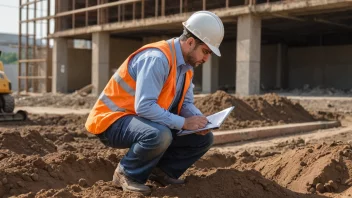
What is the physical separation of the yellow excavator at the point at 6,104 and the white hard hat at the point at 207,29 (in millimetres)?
8768

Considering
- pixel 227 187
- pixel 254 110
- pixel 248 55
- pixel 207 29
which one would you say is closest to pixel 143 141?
pixel 227 187

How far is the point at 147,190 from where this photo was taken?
3555 millimetres

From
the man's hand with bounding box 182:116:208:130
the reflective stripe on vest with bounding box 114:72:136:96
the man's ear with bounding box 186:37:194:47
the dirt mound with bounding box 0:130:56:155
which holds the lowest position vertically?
the dirt mound with bounding box 0:130:56:155

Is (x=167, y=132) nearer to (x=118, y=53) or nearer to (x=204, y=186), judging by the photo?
(x=204, y=186)

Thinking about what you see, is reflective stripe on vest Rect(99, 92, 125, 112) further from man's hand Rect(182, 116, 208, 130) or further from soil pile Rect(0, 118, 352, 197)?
soil pile Rect(0, 118, 352, 197)

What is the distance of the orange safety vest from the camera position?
11.6 ft

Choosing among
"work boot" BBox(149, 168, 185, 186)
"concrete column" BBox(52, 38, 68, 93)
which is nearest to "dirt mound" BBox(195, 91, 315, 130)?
"work boot" BBox(149, 168, 185, 186)

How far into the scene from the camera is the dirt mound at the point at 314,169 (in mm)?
4191

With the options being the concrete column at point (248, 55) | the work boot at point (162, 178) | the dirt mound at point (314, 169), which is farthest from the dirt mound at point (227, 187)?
the concrete column at point (248, 55)

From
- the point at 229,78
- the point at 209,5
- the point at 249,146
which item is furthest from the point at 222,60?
the point at 249,146

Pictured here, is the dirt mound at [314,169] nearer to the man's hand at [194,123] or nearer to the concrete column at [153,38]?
the man's hand at [194,123]

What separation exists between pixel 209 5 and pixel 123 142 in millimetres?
18991

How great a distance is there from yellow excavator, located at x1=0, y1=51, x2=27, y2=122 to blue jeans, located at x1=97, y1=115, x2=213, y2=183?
837cm

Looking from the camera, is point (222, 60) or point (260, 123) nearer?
point (260, 123)
